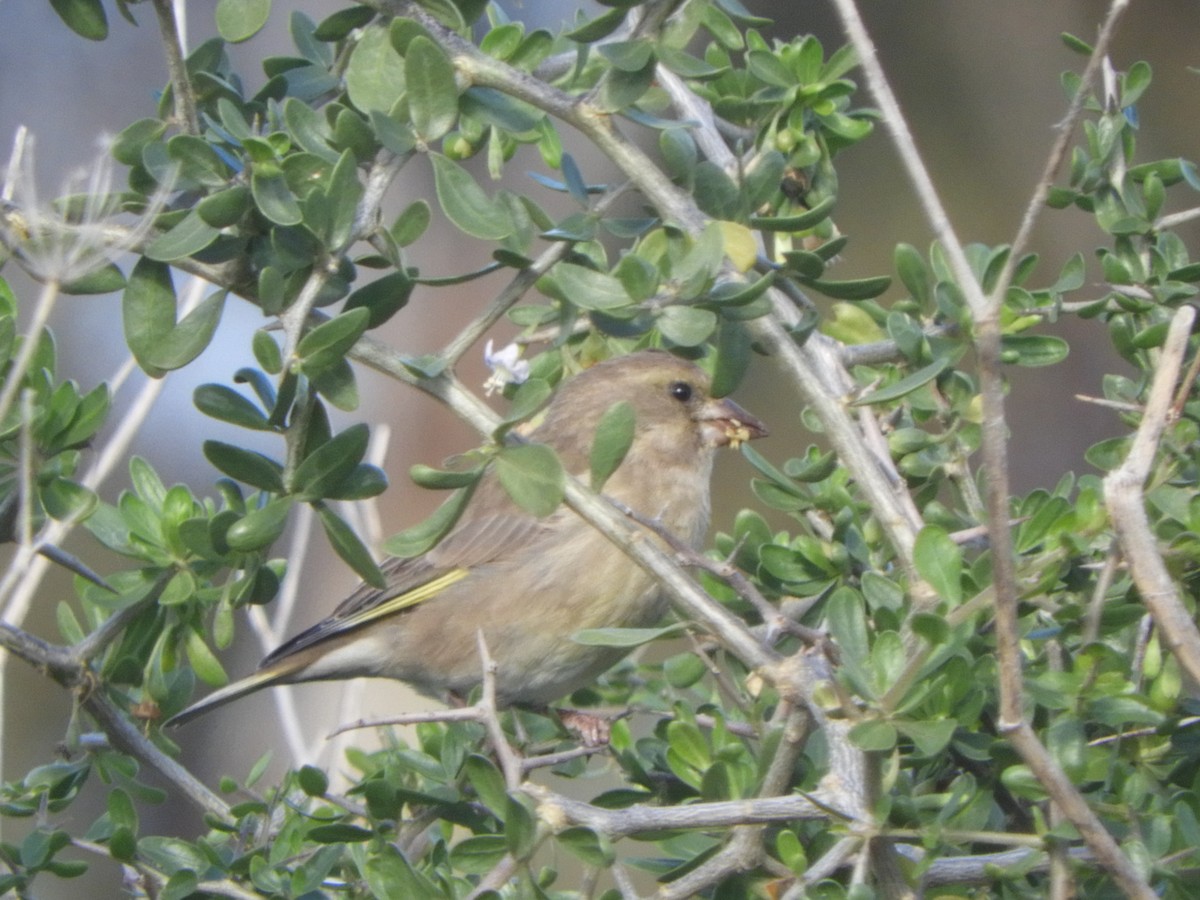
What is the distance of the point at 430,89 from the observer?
1981 millimetres

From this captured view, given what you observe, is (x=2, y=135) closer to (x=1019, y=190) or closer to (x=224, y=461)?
(x=1019, y=190)

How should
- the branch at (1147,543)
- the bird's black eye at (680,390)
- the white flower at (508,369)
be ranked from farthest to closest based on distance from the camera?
the bird's black eye at (680,390) < the white flower at (508,369) < the branch at (1147,543)

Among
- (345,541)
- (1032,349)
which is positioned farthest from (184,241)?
(1032,349)

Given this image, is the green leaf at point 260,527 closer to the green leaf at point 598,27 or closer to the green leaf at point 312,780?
the green leaf at point 312,780

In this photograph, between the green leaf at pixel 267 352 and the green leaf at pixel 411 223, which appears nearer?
the green leaf at pixel 267 352

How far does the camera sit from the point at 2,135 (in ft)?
25.4

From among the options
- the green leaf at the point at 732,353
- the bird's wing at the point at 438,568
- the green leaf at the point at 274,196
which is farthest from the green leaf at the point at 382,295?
the bird's wing at the point at 438,568

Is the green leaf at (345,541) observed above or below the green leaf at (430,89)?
below

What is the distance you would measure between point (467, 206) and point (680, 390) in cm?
219

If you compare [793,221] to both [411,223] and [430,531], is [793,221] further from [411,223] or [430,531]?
[430,531]

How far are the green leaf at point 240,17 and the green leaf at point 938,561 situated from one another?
1.17 meters

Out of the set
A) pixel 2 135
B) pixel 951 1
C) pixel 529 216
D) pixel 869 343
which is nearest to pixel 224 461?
pixel 529 216

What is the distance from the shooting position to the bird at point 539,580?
148 inches

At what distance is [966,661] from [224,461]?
101cm
